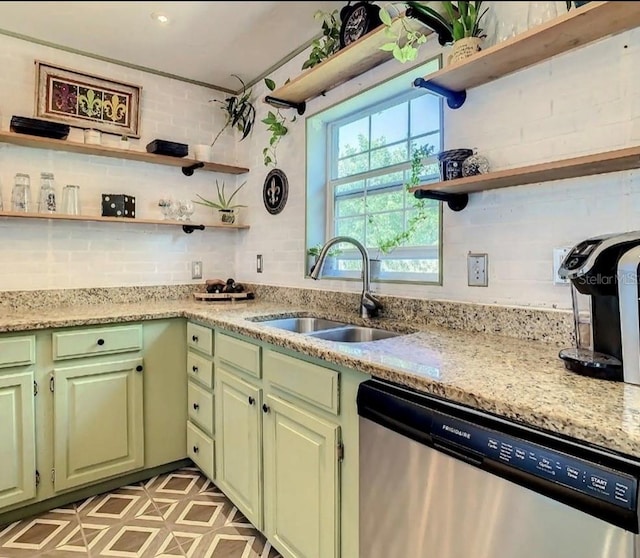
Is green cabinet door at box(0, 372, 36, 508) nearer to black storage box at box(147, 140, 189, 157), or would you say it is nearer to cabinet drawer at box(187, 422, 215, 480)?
cabinet drawer at box(187, 422, 215, 480)

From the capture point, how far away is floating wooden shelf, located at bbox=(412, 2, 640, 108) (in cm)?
105

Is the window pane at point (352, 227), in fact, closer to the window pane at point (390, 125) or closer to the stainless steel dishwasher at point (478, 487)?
the window pane at point (390, 125)

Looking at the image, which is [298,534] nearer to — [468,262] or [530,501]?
[530,501]

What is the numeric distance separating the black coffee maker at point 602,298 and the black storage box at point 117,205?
2309mm

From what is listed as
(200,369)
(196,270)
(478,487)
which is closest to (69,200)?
(196,270)

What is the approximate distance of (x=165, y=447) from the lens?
7.31ft

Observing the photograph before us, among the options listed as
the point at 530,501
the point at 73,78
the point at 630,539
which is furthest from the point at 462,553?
the point at 73,78

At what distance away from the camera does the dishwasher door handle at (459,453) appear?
2.95ft

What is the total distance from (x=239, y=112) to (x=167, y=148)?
25.1 inches

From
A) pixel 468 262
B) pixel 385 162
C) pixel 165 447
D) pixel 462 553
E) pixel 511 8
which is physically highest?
pixel 385 162

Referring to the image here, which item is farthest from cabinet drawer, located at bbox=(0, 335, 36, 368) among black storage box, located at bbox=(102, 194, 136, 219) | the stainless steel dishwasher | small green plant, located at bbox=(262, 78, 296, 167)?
small green plant, located at bbox=(262, 78, 296, 167)

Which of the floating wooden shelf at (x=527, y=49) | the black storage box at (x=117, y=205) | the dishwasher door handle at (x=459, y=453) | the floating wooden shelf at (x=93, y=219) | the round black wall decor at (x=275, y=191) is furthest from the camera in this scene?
the round black wall decor at (x=275, y=191)

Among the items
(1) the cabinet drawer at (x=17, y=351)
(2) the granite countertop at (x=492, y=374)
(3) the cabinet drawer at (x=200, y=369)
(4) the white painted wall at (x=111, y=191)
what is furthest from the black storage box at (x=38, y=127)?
(3) the cabinet drawer at (x=200, y=369)

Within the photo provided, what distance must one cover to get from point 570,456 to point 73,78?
9.36ft
